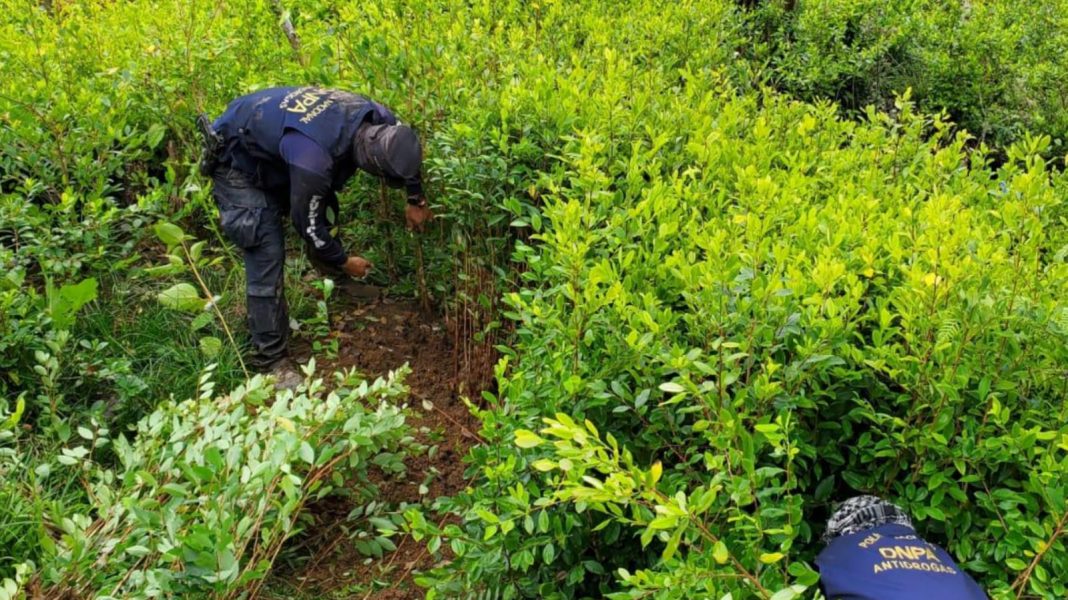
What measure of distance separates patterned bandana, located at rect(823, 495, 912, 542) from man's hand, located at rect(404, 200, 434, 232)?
2.20 meters

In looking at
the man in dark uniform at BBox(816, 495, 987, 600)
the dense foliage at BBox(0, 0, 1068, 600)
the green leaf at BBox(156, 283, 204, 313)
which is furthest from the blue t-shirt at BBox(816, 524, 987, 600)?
the green leaf at BBox(156, 283, 204, 313)

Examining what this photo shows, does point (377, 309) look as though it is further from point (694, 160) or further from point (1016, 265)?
point (1016, 265)

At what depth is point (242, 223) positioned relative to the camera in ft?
11.6

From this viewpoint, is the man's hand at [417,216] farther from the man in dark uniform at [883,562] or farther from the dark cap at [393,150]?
the man in dark uniform at [883,562]

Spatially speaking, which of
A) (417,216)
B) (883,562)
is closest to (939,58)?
(417,216)

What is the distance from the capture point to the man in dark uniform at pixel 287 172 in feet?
10.8

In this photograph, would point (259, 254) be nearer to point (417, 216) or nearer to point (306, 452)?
point (417, 216)

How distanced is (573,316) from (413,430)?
1.25 meters

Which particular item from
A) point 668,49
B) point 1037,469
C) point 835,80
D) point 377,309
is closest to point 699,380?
point 1037,469

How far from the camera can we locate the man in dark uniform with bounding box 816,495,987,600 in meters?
1.59

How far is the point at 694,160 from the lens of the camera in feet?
9.77

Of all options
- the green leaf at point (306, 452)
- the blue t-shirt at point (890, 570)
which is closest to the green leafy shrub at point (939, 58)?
the blue t-shirt at point (890, 570)

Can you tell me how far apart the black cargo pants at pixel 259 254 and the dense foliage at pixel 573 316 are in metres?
0.20

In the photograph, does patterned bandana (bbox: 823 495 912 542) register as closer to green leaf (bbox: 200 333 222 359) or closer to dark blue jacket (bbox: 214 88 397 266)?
dark blue jacket (bbox: 214 88 397 266)
